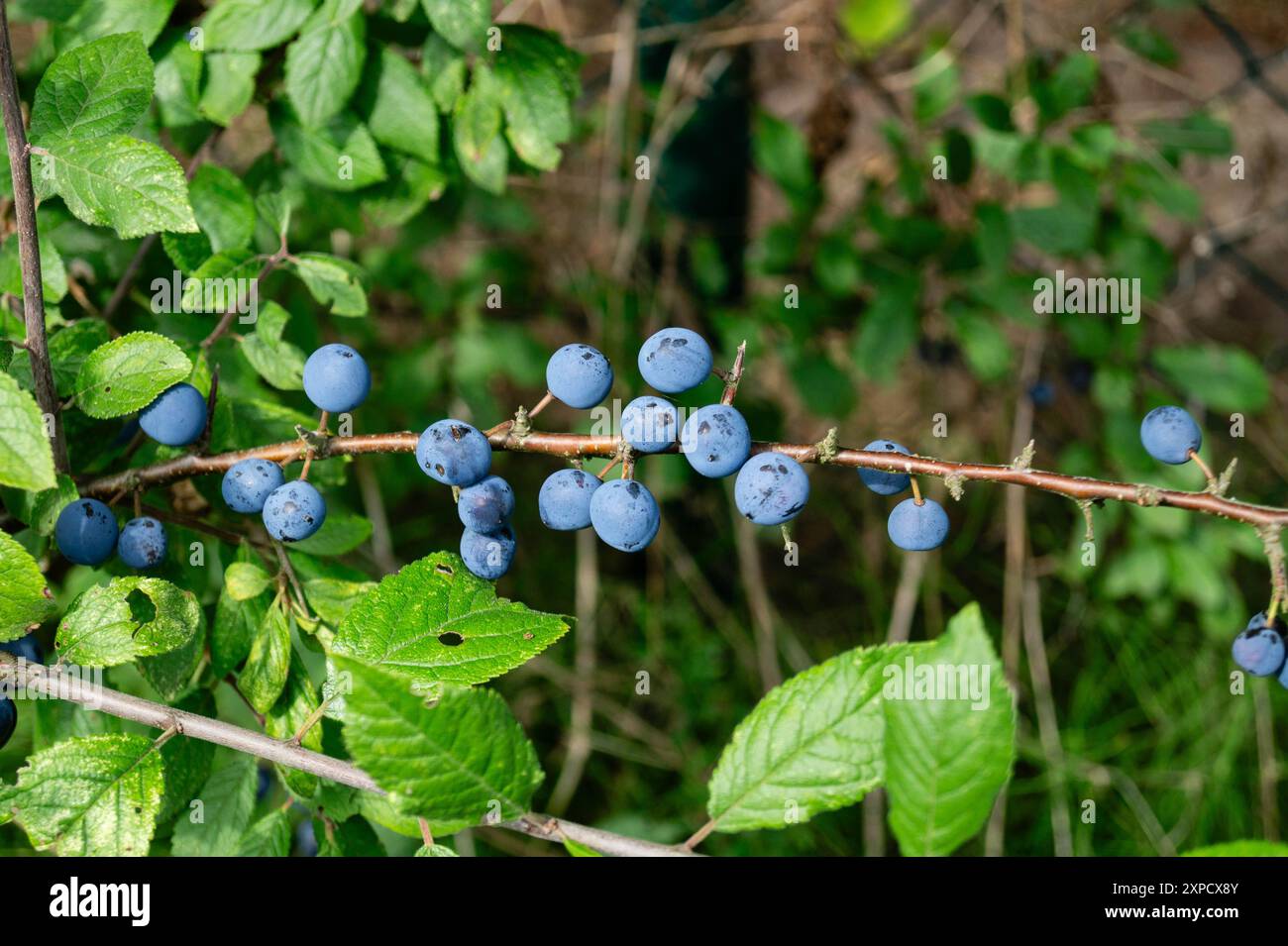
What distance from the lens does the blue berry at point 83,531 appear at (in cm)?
113

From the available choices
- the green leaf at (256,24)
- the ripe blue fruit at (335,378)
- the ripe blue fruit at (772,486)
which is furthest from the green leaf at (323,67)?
the ripe blue fruit at (772,486)

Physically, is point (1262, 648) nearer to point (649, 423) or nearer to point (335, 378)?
point (649, 423)

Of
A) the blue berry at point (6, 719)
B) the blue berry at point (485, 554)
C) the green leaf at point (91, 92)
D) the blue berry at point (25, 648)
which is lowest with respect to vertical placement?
the blue berry at point (6, 719)

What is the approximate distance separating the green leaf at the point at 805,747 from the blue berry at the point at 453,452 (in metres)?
0.38

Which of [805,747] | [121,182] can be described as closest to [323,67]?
[121,182]

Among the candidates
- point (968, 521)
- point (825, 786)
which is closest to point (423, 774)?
point (825, 786)

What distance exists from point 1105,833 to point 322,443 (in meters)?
2.86

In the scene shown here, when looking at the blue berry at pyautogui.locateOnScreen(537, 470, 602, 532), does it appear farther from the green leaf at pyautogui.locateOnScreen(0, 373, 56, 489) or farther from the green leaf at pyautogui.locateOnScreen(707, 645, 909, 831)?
the green leaf at pyautogui.locateOnScreen(0, 373, 56, 489)

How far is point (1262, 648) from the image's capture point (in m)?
1.23

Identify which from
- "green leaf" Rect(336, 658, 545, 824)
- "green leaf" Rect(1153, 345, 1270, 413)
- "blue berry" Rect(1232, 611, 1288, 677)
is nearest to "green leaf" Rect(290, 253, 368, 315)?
"green leaf" Rect(336, 658, 545, 824)

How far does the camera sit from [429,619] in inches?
43.1

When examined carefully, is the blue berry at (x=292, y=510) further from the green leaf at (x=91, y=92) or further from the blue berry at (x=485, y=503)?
the green leaf at (x=91, y=92)

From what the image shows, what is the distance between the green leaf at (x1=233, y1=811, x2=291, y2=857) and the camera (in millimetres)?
1192

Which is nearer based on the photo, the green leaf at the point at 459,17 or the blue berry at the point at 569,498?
the blue berry at the point at 569,498
